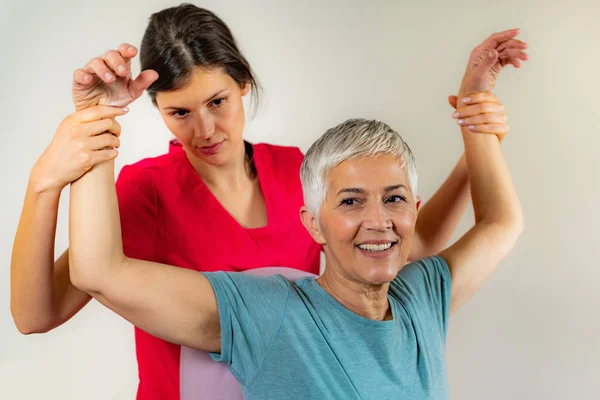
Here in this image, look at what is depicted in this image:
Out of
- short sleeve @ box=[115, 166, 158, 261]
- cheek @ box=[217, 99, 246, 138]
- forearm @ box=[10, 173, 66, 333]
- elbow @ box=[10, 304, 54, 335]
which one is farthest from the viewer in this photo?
cheek @ box=[217, 99, 246, 138]

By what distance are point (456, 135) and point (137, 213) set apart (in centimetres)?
159

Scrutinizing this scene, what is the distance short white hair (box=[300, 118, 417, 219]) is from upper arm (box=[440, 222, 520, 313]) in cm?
32

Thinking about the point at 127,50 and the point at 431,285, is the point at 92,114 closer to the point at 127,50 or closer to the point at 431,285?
the point at 127,50

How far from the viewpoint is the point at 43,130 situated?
9.16 ft

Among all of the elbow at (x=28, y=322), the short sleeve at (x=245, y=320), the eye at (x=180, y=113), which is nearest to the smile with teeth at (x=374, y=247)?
the short sleeve at (x=245, y=320)

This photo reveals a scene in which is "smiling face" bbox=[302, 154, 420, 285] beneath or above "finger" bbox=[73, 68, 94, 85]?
beneath

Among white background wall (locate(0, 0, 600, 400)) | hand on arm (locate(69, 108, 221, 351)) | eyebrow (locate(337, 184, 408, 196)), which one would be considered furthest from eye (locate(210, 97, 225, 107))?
white background wall (locate(0, 0, 600, 400))

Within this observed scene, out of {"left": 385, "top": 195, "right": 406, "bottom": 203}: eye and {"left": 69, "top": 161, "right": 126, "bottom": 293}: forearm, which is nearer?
{"left": 69, "top": 161, "right": 126, "bottom": 293}: forearm

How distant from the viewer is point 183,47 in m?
1.89

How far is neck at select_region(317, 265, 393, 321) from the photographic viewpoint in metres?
1.72

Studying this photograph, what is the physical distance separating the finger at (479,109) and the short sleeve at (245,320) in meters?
0.78

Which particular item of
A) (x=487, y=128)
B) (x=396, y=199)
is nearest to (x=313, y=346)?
(x=396, y=199)

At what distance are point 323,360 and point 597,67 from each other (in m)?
1.95

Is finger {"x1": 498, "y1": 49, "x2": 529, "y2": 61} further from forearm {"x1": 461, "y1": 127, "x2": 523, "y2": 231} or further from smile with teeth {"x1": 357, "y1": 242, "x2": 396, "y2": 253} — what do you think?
smile with teeth {"x1": 357, "y1": 242, "x2": 396, "y2": 253}
